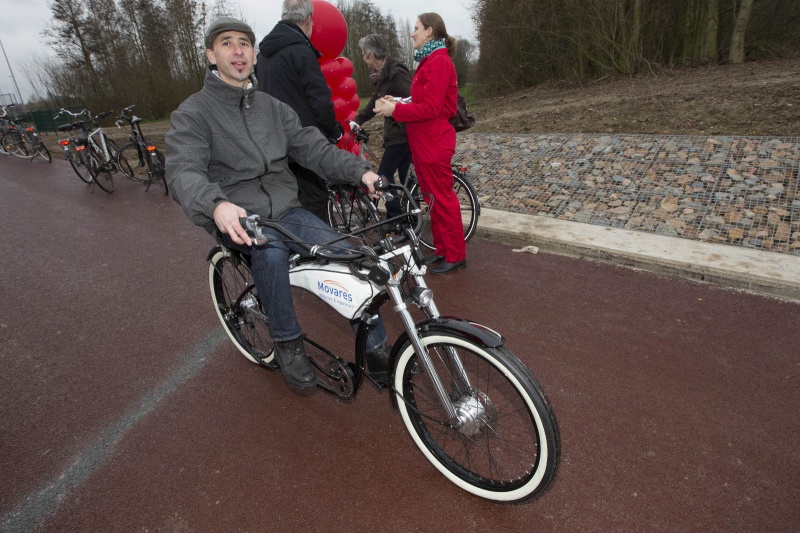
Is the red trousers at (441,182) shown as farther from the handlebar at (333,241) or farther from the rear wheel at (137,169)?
the rear wheel at (137,169)

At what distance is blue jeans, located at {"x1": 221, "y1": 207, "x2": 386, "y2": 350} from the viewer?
2318 millimetres

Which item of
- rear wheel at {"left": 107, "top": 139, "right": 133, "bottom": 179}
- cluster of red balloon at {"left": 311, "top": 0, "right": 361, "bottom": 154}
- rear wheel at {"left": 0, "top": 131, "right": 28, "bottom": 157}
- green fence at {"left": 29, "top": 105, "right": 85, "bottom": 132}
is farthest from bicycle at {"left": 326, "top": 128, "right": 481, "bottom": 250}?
green fence at {"left": 29, "top": 105, "right": 85, "bottom": 132}

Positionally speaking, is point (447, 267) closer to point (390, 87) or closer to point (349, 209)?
point (349, 209)

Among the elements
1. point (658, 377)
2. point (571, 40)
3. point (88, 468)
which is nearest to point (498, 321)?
point (658, 377)

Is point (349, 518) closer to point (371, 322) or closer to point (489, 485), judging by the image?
point (489, 485)

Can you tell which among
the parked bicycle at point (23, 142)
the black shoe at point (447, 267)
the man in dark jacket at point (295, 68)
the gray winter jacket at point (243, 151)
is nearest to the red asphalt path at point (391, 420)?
the black shoe at point (447, 267)

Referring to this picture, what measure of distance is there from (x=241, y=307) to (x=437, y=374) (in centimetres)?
164

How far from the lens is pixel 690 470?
89.7 inches

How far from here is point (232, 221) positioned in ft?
6.21

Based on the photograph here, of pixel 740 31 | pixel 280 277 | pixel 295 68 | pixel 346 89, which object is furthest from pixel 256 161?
pixel 740 31

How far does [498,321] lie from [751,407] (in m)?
1.60

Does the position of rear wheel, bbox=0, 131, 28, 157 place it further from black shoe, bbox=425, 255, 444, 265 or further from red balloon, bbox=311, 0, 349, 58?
black shoe, bbox=425, 255, 444, 265

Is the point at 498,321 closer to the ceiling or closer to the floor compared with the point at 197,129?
closer to the floor

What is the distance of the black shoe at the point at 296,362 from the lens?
253 centimetres
